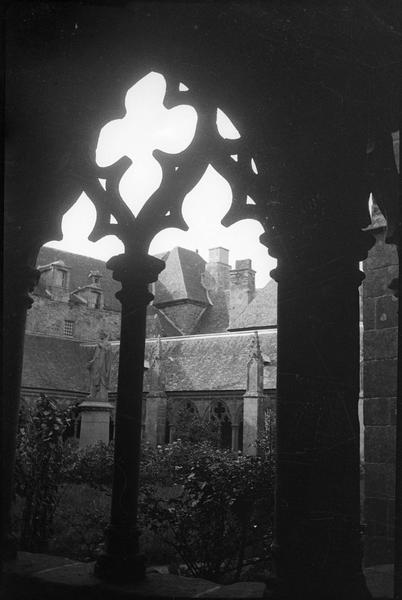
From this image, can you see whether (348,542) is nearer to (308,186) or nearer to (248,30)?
(308,186)

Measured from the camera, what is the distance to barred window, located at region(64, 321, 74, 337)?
108ft

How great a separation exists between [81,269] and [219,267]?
816 cm

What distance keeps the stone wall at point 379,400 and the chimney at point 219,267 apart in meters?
32.6

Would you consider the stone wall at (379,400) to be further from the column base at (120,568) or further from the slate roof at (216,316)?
the slate roof at (216,316)

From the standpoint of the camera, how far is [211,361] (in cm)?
2450

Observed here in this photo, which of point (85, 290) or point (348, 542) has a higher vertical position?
point (85, 290)

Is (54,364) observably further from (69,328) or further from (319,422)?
(319,422)

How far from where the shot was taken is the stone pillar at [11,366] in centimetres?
277

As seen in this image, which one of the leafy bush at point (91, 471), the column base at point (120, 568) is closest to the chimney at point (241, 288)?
the leafy bush at point (91, 471)

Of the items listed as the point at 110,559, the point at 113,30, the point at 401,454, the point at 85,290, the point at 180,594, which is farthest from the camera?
the point at 85,290

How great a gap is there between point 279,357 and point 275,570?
2.52 ft

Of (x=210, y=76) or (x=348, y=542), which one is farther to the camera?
(x=210, y=76)

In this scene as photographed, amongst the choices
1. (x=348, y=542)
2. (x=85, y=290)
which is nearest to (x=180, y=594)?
(x=348, y=542)

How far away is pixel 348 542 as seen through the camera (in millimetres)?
2236
